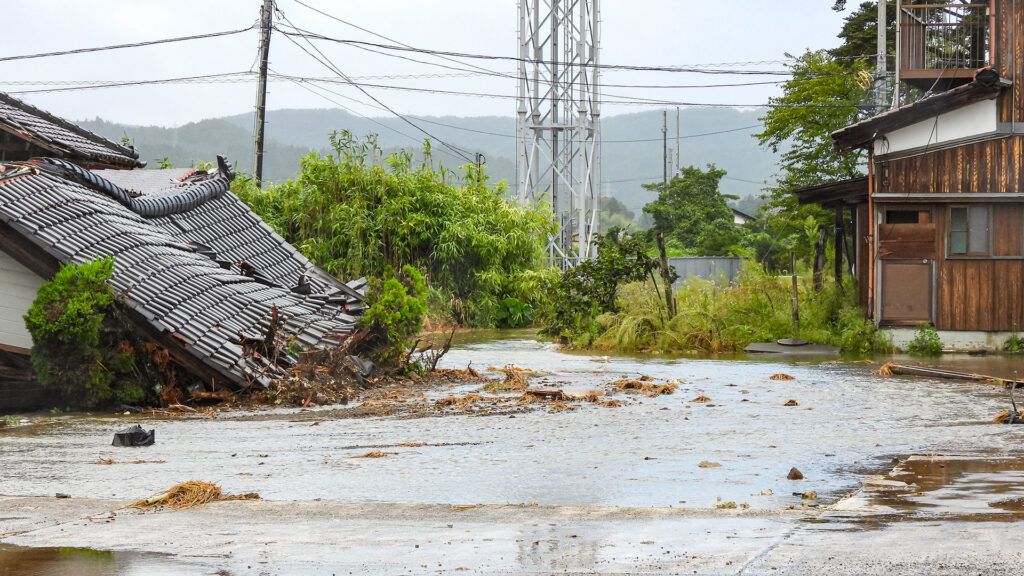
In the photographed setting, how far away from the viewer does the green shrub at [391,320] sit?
1400 centimetres

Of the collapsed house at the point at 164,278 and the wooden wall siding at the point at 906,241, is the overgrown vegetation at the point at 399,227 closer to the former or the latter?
the wooden wall siding at the point at 906,241

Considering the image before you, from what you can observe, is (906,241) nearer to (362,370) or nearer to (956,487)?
(362,370)

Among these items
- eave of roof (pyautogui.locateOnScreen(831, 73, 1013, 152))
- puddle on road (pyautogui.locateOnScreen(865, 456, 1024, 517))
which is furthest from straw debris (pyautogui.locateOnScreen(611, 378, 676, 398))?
eave of roof (pyautogui.locateOnScreen(831, 73, 1013, 152))

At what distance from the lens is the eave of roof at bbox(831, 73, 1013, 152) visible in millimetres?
18188

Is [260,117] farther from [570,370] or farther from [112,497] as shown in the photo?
[112,497]

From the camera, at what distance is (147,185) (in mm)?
17906

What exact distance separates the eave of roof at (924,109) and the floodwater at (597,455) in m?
7.67

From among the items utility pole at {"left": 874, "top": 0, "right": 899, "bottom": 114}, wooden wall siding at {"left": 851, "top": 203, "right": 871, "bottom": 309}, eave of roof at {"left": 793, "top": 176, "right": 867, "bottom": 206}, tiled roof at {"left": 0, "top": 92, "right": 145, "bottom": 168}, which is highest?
utility pole at {"left": 874, "top": 0, "right": 899, "bottom": 114}

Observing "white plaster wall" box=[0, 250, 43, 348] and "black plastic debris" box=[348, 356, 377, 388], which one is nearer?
"white plaster wall" box=[0, 250, 43, 348]

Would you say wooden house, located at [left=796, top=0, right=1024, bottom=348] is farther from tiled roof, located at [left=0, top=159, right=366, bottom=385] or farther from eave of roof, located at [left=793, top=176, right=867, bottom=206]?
tiled roof, located at [left=0, top=159, right=366, bottom=385]

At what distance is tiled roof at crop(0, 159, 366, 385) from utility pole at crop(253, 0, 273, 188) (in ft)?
39.6

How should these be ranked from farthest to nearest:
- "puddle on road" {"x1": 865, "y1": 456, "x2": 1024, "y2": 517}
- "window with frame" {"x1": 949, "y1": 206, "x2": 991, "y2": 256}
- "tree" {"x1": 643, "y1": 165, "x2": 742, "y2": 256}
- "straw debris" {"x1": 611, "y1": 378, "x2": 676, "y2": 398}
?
"tree" {"x1": 643, "y1": 165, "x2": 742, "y2": 256}
"window with frame" {"x1": 949, "y1": 206, "x2": 991, "y2": 256}
"straw debris" {"x1": 611, "y1": 378, "x2": 676, "y2": 398}
"puddle on road" {"x1": 865, "y1": 456, "x2": 1024, "y2": 517}

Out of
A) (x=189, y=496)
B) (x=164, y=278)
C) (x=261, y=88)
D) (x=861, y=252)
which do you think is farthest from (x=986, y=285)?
(x=261, y=88)

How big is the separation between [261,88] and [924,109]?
18786 millimetres
